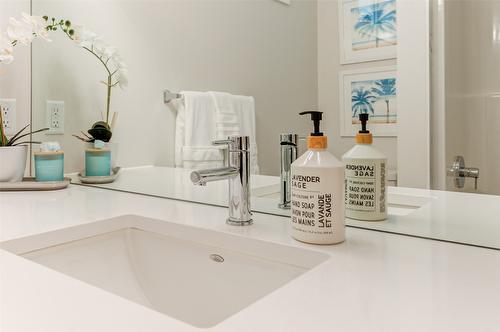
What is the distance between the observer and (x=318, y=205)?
26.8 inches

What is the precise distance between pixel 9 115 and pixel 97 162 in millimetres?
357

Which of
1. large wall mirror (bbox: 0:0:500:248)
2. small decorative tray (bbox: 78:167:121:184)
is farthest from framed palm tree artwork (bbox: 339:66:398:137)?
small decorative tray (bbox: 78:167:121:184)

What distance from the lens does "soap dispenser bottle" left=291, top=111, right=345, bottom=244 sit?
26.7 inches

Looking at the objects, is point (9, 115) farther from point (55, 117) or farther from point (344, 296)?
point (344, 296)

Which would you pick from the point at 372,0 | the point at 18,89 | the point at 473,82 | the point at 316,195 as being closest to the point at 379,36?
the point at 372,0

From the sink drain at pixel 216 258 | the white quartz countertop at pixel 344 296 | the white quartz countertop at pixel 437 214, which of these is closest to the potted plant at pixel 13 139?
the white quartz countertop at pixel 344 296

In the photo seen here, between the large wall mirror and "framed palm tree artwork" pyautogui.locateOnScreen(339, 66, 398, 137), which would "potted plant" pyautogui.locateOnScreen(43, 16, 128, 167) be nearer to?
the large wall mirror

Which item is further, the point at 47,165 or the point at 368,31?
the point at 47,165

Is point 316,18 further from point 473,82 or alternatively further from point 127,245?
point 127,245

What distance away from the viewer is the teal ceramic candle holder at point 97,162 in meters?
1.48

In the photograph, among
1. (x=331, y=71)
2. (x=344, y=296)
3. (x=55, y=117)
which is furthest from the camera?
(x=55, y=117)

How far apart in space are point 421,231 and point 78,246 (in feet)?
2.27

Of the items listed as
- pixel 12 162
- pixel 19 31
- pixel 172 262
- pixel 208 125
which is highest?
pixel 19 31

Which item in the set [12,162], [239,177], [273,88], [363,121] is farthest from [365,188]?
[12,162]
